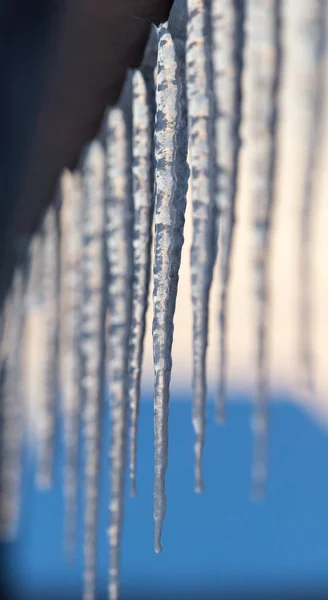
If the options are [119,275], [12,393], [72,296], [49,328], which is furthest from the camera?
A: [12,393]

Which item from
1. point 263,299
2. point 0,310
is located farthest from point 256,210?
point 0,310

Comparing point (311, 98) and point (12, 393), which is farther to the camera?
point (12, 393)

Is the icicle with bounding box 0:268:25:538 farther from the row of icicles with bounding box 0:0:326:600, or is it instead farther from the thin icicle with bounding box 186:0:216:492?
the thin icicle with bounding box 186:0:216:492

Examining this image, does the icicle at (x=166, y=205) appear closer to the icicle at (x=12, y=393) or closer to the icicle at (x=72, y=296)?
the icicle at (x=72, y=296)

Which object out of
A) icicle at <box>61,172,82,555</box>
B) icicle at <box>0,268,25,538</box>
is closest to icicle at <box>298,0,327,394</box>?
icicle at <box>61,172,82,555</box>

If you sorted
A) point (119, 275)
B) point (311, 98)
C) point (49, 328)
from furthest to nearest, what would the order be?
point (49, 328), point (119, 275), point (311, 98)

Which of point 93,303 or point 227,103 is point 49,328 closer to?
point 93,303

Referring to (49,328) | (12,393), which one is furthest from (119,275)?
(12,393)
